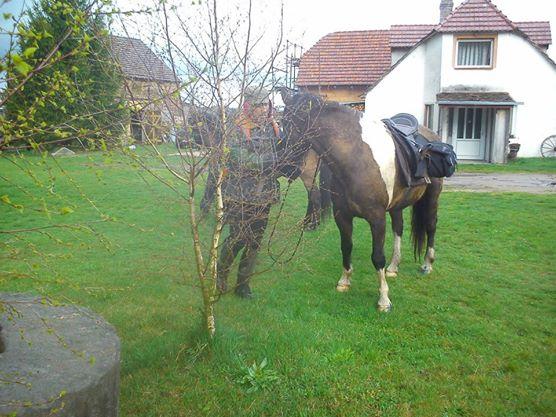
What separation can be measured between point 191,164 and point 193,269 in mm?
2818

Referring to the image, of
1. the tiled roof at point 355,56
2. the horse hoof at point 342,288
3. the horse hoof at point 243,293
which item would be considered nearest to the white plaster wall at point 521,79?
the tiled roof at point 355,56

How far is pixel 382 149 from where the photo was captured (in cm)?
516

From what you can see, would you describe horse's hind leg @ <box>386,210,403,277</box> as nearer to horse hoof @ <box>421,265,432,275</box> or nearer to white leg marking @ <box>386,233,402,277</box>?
white leg marking @ <box>386,233,402,277</box>

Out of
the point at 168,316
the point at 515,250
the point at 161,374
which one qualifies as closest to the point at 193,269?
the point at 168,316

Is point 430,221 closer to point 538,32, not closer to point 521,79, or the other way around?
point 521,79

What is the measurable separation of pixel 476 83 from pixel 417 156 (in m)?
17.6

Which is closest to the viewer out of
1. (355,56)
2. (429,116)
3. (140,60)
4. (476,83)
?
(140,60)

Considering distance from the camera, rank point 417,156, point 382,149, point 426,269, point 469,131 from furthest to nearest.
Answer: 1. point 469,131
2. point 426,269
3. point 417,156
4. point 382,149

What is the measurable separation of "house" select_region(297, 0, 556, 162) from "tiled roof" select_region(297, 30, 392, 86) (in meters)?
0.93

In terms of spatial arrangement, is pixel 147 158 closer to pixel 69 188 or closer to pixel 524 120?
pixel 69 188

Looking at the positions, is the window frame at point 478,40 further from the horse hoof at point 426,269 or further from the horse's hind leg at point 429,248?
the horse hoof at point 426,269

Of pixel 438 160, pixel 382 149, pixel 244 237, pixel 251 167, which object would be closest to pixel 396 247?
pixel 438 160

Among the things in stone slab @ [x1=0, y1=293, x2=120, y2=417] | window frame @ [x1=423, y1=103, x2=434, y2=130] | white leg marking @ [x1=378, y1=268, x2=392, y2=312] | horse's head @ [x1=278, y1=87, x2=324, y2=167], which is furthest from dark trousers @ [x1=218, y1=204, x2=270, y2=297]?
window frame @ [x1=423, y1=103, x2=434, y2=130]

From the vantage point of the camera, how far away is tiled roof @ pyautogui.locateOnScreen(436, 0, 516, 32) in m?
20.1
